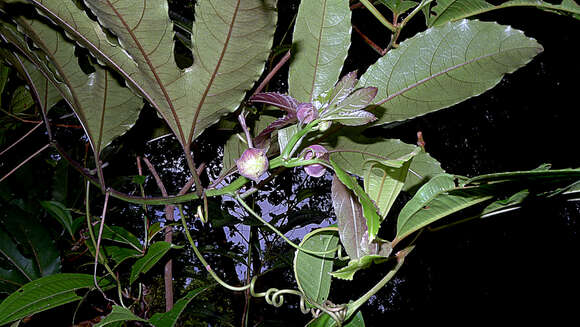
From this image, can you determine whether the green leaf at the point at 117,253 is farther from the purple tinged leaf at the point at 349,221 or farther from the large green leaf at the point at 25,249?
the purple tinged leaf at the point at 349,221

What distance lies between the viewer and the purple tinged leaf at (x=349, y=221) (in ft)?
0.80

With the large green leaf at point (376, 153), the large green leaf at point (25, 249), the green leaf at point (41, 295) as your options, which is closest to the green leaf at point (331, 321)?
the large green leaf at point (376, 153)

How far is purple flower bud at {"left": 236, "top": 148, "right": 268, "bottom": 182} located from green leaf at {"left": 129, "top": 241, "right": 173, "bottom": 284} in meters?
0.26

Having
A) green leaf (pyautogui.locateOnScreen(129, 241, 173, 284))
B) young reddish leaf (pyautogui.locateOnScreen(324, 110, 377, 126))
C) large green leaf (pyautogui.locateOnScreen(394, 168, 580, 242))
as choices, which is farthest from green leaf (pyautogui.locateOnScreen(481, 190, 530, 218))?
green leaf (pyautogui.locateOnScreen(129, 241, 173, 284))

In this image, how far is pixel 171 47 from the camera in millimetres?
213

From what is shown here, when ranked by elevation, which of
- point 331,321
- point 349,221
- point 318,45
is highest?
point 318,45

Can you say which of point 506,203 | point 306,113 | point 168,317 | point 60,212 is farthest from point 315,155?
point 60,212

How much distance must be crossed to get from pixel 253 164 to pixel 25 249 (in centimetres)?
50

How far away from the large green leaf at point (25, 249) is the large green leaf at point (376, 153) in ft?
1.53

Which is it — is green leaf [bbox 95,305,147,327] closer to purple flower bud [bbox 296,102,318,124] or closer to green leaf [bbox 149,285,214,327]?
green leaf [bbox 149,285,214,327]

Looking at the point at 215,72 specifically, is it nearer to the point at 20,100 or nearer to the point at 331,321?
the point at 331,321

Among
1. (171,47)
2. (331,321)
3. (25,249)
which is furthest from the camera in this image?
(25,249)

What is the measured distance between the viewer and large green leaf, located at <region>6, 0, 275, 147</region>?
19 centimetres

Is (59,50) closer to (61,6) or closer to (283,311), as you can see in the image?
(61,6)
